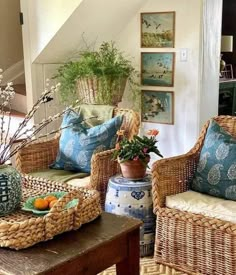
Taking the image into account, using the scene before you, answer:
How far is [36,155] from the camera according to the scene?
327 cm

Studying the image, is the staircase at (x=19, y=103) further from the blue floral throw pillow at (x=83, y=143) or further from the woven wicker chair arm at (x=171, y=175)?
the woven wicker chair arm at (x=171, y=175)

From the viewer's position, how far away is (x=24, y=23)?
4.23 meters

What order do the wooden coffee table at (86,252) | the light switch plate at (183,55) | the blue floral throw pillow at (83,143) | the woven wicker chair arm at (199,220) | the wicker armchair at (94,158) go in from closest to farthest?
the wooden coffee table at (86,252) → the woven wicker chair arm at (199,220) → the wicker armchair at (94,158) → the blue floral throw pillow at (83,143) → the light switch plate at (183,55)

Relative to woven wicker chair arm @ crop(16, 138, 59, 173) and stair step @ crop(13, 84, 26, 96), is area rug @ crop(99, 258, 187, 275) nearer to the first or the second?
woven wicker chair arm @ crop(16, 138, 59, 173)

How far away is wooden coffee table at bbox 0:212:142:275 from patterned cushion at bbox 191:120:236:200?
84cm

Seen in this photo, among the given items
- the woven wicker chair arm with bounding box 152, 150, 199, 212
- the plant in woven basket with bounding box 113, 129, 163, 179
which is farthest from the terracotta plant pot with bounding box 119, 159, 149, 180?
the woven wicker chair arm with bounding box 152, 150, 199, 212

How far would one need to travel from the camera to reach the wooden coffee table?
1.56 meters

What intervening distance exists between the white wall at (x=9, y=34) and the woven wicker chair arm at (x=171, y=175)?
302 centimetres

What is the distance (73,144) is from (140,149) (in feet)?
1.93

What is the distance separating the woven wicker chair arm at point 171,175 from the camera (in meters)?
2.62

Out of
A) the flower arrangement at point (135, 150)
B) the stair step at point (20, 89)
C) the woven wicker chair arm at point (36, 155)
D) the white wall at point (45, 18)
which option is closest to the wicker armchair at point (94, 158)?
the woven wicker chair arm at point (36, 155)

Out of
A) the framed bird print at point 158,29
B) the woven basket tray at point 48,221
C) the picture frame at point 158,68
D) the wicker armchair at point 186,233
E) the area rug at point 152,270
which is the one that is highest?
the framed bird print at point 158,29

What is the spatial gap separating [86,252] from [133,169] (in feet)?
3.82

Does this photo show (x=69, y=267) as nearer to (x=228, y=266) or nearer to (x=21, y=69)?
(x=228, y=266)
